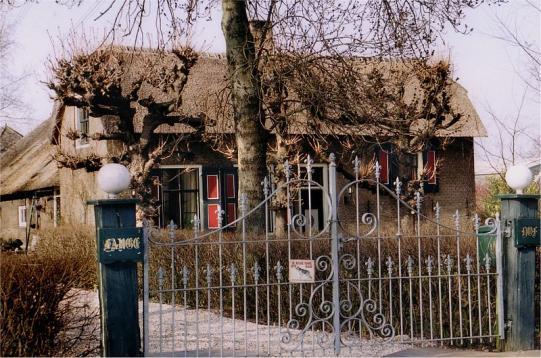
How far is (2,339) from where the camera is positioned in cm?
736

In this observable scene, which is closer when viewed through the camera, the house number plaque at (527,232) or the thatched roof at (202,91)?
the house number plaque at (527,232)

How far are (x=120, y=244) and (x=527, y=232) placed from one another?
13.8 feet

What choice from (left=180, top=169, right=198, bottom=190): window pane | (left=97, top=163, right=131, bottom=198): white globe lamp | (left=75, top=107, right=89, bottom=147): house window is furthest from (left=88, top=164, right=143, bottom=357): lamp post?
(left=75, top=107, right=89, bottom=147): house window

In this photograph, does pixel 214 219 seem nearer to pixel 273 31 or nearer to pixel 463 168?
pixel 463 168

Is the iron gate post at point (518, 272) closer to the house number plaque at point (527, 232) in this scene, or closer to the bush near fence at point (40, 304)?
the house number plaque at point (527, 232)

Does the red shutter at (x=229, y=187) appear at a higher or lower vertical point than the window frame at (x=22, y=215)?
higher

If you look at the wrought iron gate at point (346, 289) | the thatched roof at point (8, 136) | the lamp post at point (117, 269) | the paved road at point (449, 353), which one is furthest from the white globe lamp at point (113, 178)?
the thatched roof at point (8, 136)

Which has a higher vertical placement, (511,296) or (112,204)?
(112,204)

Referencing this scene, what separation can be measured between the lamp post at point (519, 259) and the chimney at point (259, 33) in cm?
487

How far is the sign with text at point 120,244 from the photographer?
23.5 feet

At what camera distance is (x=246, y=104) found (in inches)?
502

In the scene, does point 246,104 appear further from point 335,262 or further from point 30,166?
point 30,166

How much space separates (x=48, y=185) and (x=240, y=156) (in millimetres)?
14163

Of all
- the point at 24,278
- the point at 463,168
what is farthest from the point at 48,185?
the point at 24,278
